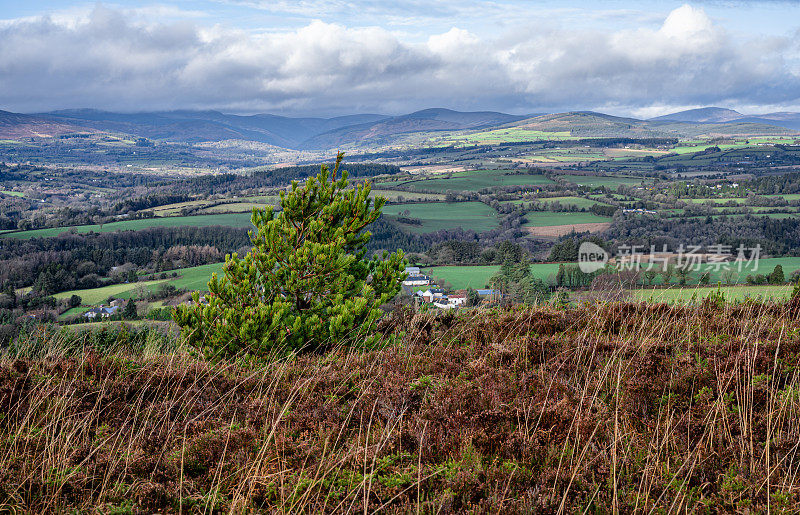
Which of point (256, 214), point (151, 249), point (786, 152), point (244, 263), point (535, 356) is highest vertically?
point (786, 152)

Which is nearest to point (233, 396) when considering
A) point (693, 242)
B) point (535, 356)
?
point (535, 356)

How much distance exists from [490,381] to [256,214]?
607 centimetres

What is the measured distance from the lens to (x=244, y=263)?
8.43m

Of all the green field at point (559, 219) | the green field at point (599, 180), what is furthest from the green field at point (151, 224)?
the green field at point (599, 180)

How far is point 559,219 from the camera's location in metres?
87.4

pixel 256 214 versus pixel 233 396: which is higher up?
pixel 256 214

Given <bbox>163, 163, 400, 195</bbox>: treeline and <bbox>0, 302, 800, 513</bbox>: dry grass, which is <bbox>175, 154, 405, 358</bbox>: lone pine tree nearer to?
<bbox>0, 302, 800, 513</bbox>: dry grass

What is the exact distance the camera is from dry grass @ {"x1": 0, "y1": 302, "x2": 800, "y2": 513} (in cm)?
280

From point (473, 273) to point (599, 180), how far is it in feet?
300

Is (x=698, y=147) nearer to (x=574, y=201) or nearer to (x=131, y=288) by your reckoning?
(x=574, y=201)

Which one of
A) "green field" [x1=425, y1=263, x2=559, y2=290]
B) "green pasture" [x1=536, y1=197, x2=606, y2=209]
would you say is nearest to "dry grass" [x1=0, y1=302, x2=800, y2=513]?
"green field" [x1=425, y1=263, x2=559, y2=290]

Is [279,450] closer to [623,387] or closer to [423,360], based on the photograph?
[423,360]

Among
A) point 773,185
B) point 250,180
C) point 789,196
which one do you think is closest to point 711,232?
point 789,196

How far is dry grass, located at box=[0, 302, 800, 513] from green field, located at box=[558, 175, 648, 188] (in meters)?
116
